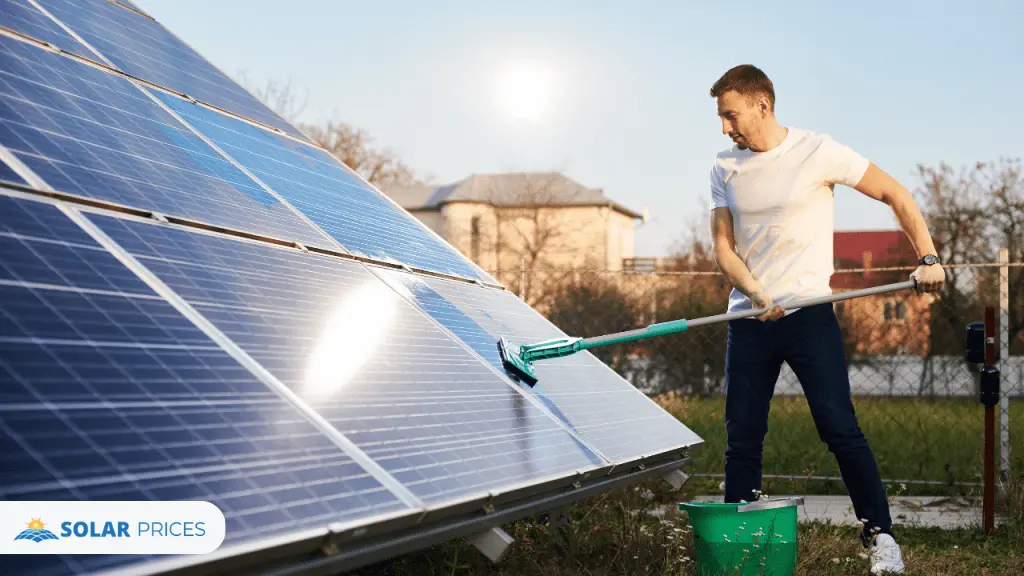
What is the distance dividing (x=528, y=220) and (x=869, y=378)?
112 feet

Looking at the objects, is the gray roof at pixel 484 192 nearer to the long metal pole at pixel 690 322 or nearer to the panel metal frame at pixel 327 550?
the long metal pole at pixel 690 322

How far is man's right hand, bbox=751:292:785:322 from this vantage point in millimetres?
4461

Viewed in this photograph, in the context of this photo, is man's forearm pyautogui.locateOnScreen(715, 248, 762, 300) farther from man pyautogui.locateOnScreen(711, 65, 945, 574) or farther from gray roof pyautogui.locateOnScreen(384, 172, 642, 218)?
gray roof pyautogui.locateOnScreen(384, 172, 642, 218)

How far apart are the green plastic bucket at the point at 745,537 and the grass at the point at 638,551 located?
25 cm

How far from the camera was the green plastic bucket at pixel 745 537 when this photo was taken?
3.91 meters

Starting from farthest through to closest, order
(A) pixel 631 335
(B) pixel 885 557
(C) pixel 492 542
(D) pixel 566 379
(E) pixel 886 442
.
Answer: (E) pixel 886 442
(D) pixel 566 379
(B) pixel 885 557
(A) pixel 631 335
(C) pixel 492 542

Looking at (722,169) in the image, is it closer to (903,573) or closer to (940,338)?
(903,573)

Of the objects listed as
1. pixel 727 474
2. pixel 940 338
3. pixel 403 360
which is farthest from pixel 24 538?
pixel 940 338

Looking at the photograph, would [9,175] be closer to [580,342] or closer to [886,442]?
[580,342]

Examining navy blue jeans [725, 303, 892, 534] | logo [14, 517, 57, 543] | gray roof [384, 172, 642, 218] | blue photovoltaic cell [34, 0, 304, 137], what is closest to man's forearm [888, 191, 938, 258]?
navy blue jeans [725, 303, 892, 534]

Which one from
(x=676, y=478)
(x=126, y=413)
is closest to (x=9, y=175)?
(x=126, y=413)

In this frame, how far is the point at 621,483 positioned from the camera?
402 centimetres

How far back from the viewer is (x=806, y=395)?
4.66 m

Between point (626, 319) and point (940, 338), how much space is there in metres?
3.89
